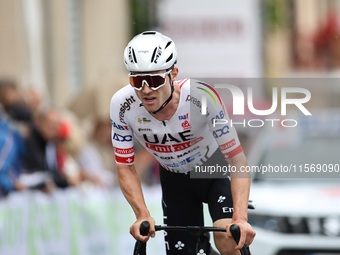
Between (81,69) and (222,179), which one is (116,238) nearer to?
(222,179)

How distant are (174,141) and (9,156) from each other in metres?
2.93

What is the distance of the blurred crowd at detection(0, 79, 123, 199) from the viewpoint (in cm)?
567

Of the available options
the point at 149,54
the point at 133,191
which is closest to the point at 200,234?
the point at 133,191

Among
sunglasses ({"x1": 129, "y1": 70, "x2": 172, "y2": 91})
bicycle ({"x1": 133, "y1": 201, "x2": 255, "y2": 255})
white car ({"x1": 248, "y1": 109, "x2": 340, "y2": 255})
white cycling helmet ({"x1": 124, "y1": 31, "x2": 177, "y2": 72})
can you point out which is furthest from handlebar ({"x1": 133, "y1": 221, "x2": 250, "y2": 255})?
white car ({"x1": 248, "y1": 109, "x2": 340, "y2": 255})

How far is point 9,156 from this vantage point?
5590mm

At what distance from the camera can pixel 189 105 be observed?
315 centimetres

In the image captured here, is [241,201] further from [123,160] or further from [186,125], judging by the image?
[123,160]

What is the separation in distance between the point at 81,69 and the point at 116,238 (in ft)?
18.5

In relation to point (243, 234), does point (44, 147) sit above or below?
below

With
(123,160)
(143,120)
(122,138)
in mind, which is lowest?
(123,160)

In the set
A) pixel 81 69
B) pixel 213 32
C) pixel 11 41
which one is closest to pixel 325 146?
pixel 213 32

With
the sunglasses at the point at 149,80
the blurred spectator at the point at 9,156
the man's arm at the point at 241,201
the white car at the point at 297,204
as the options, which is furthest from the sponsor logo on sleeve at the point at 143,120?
the blurred spectator at the point at 9,156

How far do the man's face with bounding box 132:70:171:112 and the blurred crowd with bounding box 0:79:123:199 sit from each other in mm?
3059

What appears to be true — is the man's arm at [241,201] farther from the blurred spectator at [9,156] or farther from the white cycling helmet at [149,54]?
the blurred spectator at [9,156]
